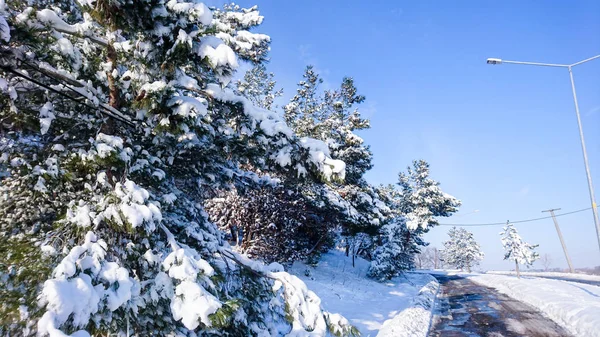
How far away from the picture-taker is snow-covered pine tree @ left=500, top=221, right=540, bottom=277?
1435 inches

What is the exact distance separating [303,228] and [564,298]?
1151cm

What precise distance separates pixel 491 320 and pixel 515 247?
33.1 m

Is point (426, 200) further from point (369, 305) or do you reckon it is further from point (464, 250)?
point (464, 250)

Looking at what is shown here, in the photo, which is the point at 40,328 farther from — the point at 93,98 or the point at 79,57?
the point at 79,57

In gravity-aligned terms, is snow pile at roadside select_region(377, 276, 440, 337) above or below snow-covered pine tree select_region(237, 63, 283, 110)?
below

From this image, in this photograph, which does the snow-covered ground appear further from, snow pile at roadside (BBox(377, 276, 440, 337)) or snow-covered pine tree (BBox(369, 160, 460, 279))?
snow-covered pine tree (BBox(369, 160, 460, 279))

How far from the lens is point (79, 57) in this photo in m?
3.92

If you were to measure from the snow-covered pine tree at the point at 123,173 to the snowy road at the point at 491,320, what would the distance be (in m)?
7.69

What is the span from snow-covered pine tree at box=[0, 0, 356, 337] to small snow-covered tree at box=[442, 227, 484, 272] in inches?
2734

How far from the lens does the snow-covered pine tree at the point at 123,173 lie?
8.28ft

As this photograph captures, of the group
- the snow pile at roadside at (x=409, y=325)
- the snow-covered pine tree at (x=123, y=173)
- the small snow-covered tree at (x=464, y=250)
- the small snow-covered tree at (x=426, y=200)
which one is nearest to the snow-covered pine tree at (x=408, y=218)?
the small snow-covered tree at (x=426, y=200)

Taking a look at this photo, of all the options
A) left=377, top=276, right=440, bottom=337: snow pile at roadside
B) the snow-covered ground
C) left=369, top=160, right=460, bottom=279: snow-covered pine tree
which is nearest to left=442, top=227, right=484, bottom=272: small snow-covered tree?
left=369, top=160, right=460, bottom=279: snow-covered pine tree

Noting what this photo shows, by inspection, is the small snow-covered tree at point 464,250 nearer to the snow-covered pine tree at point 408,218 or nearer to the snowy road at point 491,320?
the snow-covered pine tree at point 408,218

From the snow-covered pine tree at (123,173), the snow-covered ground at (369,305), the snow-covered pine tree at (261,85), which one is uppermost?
the snow-covered pine tree at (261,85)
